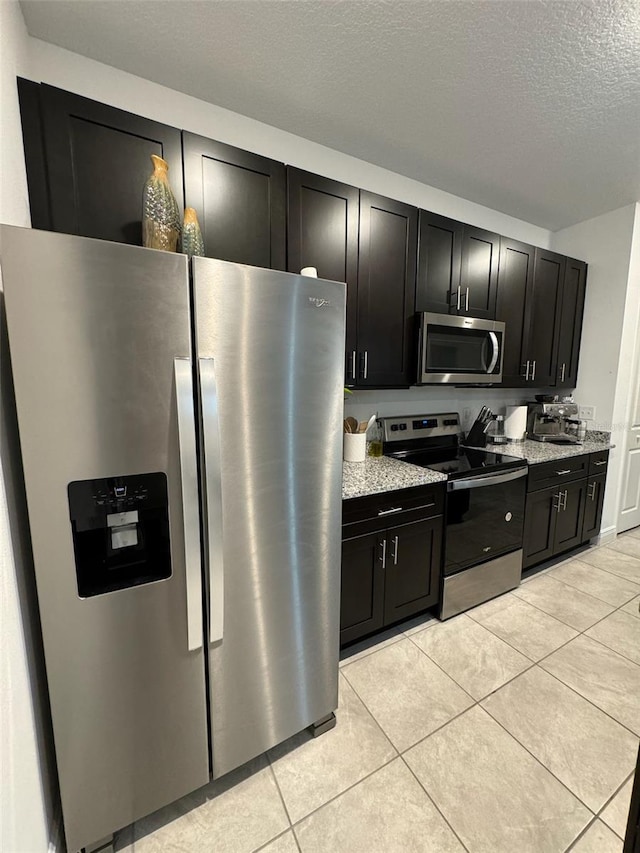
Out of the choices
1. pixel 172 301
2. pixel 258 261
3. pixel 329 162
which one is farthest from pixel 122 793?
pixel 329 162

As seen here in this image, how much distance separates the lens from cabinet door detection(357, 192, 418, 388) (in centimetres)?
193

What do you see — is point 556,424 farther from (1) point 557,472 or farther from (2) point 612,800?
(2) point 612,800

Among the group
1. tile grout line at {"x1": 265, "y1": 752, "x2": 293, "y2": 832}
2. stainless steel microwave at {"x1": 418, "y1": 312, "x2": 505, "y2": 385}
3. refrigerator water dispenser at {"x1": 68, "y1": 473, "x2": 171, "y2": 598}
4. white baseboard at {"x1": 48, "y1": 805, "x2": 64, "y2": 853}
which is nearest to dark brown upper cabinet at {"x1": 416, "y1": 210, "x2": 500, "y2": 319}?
stainless steel microwave at {"x1": 418, "y1": 312, "x2": 505, "y2": 385}

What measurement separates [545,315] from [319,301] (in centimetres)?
247

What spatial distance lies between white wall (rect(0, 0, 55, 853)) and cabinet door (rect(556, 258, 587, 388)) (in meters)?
3.46

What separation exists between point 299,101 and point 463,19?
0.75 m

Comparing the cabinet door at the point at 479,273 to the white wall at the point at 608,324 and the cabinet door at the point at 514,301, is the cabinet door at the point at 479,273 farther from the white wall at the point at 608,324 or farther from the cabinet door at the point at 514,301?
the white wall at the point at 608,324

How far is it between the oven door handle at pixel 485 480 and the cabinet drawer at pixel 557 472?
0.67 ft

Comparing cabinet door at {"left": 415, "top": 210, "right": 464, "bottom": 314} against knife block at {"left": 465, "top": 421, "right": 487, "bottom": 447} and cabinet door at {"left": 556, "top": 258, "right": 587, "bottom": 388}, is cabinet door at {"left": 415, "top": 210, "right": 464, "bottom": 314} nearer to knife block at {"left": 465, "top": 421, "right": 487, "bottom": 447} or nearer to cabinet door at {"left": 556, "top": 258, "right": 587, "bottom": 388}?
knife block at {"left": 465, "top": 421, "right": 487, "bottom": 447}

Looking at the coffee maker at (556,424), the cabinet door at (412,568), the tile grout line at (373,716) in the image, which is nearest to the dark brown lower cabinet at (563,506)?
the coffee maker at (556,424)

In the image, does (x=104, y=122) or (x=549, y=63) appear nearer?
(x=104, y=122)

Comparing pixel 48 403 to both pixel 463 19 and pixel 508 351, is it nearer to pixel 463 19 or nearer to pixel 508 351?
pixel 463 19

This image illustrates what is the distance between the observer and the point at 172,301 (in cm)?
96

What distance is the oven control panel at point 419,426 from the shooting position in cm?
237
